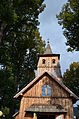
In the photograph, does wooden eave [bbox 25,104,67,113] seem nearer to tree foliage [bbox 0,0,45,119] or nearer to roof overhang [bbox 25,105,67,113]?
roof overhang [bbox 25,105,67,113]

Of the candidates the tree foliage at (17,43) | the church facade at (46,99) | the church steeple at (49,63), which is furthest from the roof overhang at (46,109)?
the tree foliage at (17,43)

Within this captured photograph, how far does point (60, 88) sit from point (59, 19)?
23.1ft

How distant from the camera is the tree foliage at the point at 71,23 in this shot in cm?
1761

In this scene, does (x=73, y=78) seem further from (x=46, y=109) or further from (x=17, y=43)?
(x=46, y=109)

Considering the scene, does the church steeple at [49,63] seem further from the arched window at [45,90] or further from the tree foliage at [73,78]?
the tree foliage at [73,78]

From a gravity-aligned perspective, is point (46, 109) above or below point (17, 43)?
below

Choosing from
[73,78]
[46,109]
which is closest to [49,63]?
[46,109]

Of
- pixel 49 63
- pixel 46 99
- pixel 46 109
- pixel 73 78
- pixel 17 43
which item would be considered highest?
pixel 17 43

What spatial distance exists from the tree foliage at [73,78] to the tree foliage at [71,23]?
59.4 ft

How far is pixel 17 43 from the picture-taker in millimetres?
27234

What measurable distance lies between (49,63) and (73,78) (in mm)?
12976

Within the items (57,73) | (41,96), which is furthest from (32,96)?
(57,73)

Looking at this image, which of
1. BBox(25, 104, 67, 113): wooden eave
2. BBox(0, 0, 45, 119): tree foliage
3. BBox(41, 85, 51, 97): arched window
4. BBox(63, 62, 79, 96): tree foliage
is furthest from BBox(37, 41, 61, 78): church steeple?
BBox(63, 62, 79, 96): tree foliage

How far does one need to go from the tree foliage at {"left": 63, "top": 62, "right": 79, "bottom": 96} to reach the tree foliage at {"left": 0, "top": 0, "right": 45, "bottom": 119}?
26.5 ft
